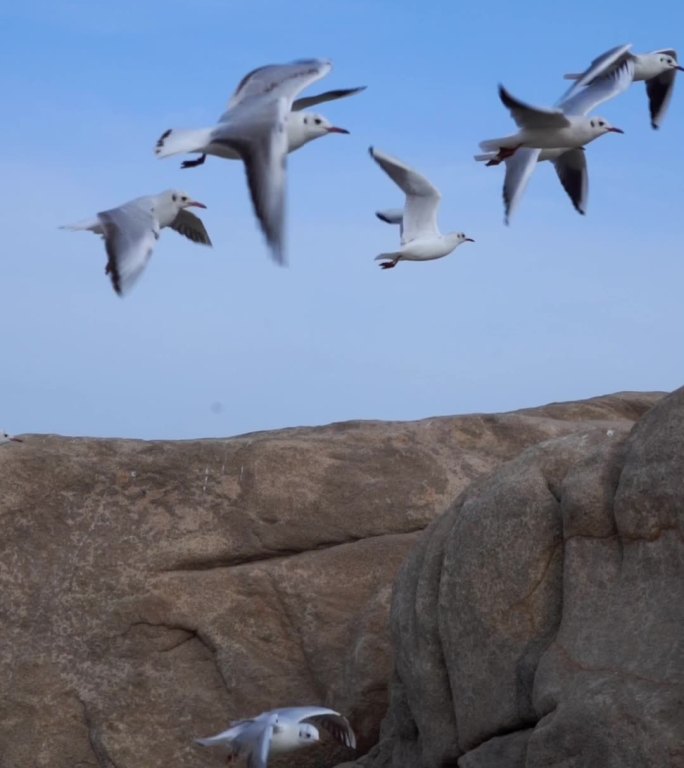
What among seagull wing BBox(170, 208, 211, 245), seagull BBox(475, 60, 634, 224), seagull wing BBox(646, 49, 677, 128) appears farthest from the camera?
seagull wing BBox(646, 49, 677, 128)

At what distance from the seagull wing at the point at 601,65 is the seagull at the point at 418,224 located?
1.91 m

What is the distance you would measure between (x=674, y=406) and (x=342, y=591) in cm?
457

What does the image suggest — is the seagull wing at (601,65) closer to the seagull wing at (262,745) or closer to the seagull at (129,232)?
the seagull at (129,232)

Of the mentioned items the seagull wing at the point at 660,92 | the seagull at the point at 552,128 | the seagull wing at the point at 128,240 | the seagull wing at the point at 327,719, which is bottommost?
the seagull wing at the point at 327,719

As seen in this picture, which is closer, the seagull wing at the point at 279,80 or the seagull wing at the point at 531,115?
the seagull wing at the point at 279,80

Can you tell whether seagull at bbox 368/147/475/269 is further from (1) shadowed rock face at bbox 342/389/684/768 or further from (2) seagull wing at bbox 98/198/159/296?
(1) shadowed rock face at bbox 342/389/684/768

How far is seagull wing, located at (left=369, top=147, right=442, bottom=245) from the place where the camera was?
1577cm

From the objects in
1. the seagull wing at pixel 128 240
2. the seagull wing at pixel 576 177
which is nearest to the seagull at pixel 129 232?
the seagull wing at pixel 128 240

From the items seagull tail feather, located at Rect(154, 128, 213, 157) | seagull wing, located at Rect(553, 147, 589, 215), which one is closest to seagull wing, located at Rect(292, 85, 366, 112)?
seagull tail feather, located at Rect(154, 128, 213, 157)

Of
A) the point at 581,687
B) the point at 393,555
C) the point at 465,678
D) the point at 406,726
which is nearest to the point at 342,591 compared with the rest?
the point at 393,555

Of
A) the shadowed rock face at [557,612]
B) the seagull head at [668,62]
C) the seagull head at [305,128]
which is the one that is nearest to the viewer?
the shadowed rock face at [557,612]

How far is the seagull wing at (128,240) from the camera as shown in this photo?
10820 mm

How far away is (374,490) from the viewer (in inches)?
551

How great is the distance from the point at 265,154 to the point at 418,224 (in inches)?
246
